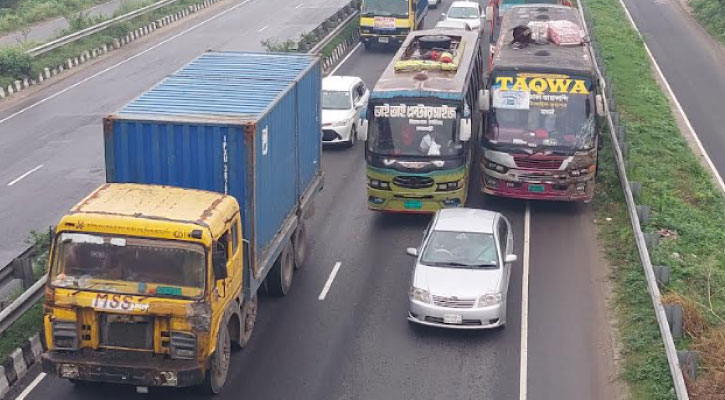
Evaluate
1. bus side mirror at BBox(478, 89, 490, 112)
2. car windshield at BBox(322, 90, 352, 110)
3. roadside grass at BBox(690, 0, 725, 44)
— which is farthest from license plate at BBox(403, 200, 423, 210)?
roadside grass at BBox(690, 0, 725, 44)

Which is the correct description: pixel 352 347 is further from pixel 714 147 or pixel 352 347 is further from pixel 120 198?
pixel 714 147

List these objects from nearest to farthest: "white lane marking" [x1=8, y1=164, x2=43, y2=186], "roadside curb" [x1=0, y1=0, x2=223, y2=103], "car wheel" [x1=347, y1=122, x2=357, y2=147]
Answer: "white lane marking" [x1=8, y1=164, x2=43, y2=186]
"car wheel" [x1=347, y1=122, x2=357, y2=147]
"roadside curb" [x1=0, y1=0, x2=223, y2=103]

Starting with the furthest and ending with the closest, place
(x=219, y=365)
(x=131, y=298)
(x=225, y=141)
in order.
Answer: (x=225, y=141) < (x=219, y=365) < (x=131, y=298)

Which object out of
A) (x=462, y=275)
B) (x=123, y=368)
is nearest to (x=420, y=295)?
(x=462, y=275)

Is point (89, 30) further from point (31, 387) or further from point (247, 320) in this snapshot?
point (31, 387)

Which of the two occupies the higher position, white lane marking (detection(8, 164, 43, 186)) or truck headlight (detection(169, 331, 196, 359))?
truck headlight (detection(169, 331, 196, 359))

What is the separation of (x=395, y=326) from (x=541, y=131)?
7201 millimetres

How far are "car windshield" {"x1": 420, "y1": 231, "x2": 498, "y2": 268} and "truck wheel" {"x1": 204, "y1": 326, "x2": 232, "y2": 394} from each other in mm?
4265

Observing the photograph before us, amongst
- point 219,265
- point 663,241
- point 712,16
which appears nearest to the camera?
point 219,265

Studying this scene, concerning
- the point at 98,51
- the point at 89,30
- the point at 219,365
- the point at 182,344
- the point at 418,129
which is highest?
the point at 418,129

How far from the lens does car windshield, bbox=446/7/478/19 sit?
45.3 metres

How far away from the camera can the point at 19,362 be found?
15609mm

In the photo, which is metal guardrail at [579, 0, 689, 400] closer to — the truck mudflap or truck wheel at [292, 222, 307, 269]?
truck wheel at [292, 222, 307, 269]

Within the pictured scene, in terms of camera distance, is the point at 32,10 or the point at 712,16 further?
the point at 32,10
